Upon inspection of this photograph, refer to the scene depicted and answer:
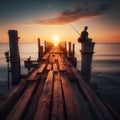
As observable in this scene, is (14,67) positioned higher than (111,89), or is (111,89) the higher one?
(14,67)

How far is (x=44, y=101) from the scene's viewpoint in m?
4.06

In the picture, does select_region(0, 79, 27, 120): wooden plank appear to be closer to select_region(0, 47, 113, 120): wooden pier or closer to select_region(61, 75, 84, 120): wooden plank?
select_region(0, 47, 113, 120): wooden pier

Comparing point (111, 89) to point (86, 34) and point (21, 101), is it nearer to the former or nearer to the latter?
point (86, 34)

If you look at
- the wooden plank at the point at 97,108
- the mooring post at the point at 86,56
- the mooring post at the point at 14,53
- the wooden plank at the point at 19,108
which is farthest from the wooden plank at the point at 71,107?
the mooring post at the point at 86,56

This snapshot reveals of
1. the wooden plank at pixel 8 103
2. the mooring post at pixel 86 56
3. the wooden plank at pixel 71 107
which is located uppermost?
the mooring post at pixel 86 56

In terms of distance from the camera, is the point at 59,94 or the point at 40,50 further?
the point at 40,50

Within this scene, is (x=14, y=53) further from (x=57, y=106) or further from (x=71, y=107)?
(x=71, y=107)

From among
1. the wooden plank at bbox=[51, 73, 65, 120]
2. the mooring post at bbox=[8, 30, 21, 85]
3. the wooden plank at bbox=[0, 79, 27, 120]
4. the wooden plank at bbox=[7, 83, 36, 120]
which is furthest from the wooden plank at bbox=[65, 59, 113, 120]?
the mooring post at bbox=[8, 30, 21, 85]

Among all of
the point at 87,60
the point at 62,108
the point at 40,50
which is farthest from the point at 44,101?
the point at 40,50

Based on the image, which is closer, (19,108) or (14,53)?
(19,108)

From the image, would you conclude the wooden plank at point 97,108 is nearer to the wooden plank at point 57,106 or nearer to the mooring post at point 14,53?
the wooden plank at point 57,106

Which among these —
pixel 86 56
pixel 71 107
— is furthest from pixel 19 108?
pixel 86 56

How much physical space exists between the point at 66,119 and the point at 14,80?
5053 millimetres

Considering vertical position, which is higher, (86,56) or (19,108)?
(86,56)
